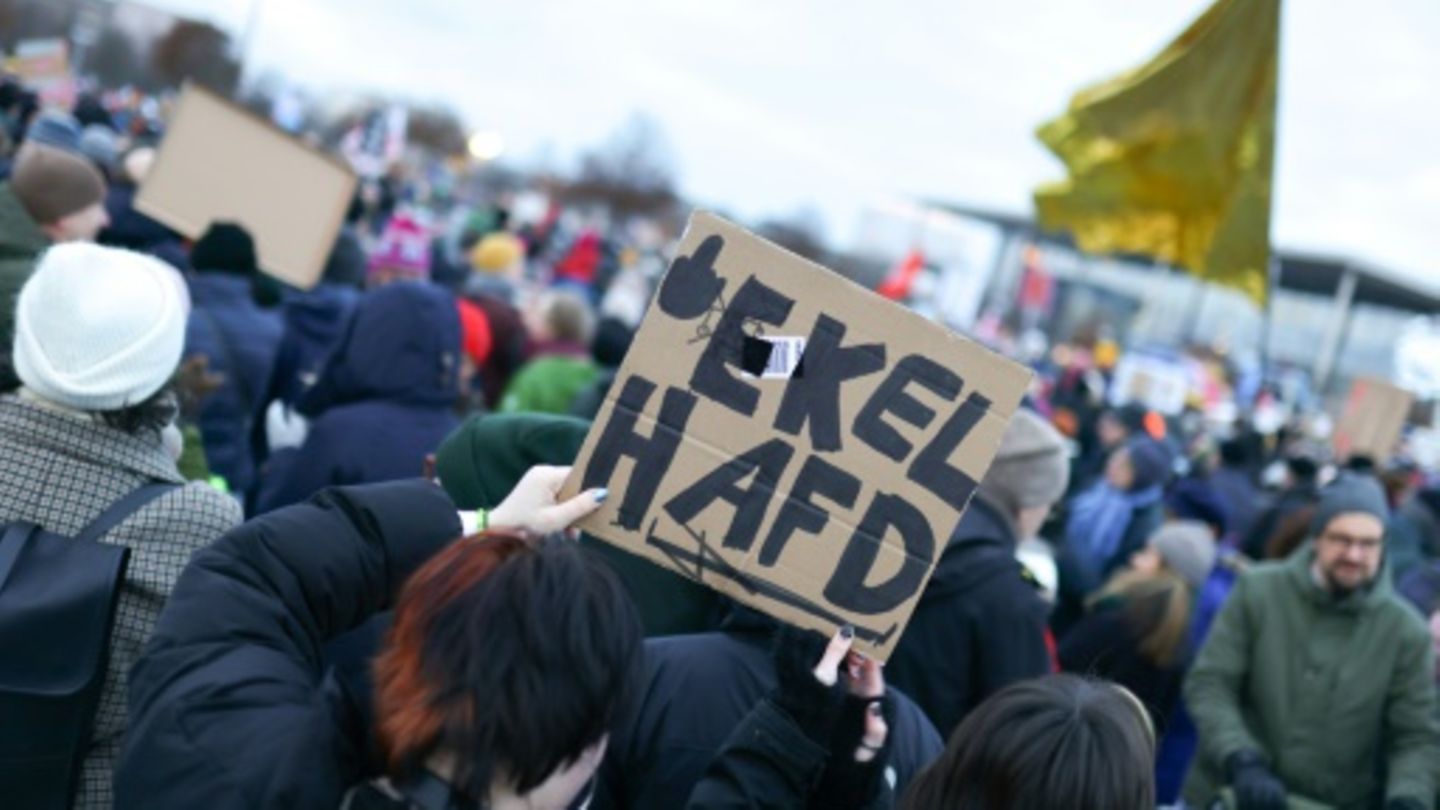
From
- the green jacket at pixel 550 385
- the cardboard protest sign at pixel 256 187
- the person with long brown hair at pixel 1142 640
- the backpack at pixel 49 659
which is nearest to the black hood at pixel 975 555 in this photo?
the person with long brown hair at pixel 1142 640

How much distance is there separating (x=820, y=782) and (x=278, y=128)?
17.5 ft

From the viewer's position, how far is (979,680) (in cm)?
370

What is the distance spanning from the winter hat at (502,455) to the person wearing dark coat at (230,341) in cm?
214

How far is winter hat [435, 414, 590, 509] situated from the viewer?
3297 millimetres

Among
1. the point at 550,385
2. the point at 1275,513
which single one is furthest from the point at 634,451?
the point at 1275,513

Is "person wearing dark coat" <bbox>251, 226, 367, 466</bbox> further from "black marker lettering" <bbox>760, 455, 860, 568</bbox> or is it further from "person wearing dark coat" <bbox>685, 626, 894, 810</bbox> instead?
"person wearing dark coat" <bbox>685, 626, 894, 810</bbox>

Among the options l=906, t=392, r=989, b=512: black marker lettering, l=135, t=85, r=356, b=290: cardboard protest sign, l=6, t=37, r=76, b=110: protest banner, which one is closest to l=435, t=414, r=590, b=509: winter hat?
l=906, t=392, r=989, b=512: black marker lettering

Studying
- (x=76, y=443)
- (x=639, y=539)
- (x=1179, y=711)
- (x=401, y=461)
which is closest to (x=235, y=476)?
(x=401, y=461)

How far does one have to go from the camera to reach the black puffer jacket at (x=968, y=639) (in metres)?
3.67

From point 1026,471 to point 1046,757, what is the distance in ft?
7.11

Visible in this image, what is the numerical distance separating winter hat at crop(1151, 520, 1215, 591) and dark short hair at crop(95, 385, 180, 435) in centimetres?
416

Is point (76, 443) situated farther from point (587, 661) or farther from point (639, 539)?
point (587, 661)

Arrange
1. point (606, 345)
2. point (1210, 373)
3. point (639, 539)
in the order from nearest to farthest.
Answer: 1. point (639, 539)
2. point (606, 345)
3. point (1210, 373)

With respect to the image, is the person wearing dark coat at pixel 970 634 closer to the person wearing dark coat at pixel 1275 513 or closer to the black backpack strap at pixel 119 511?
the black backpack strap at pixel 119 511
